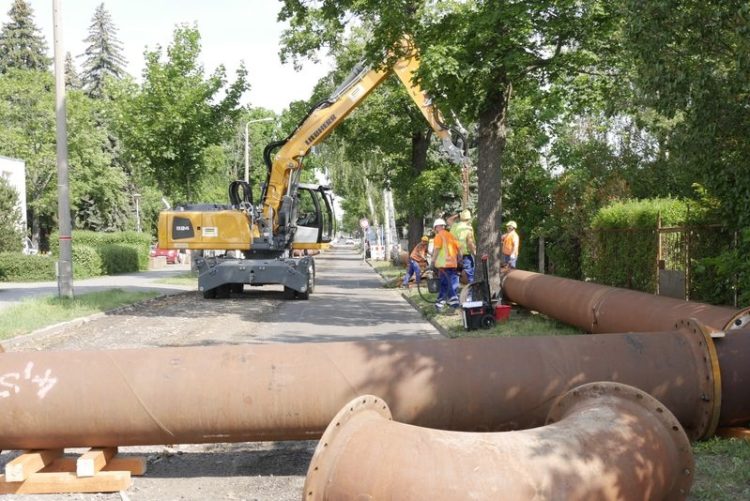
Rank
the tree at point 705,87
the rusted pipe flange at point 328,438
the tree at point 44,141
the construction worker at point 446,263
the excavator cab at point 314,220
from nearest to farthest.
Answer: the rusted pipe flange at point 328,438, the tree at point 705,87, the construction worker at point 446,263, the excavator cab at point 314,220, the tree at point 44,141

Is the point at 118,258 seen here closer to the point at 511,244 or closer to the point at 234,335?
the point at 511,244

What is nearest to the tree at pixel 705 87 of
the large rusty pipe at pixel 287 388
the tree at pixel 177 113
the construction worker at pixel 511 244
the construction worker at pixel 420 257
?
the large rusty pipe at pixel 287 388

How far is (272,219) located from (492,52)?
9167 mm

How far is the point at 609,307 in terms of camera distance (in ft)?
30.8

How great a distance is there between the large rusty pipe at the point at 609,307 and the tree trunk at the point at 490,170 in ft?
2.97

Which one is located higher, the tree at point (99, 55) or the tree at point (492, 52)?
the tree at point (99, 55)

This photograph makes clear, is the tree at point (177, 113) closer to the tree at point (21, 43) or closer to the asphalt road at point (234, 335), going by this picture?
the asphalt road at point (234, 335)

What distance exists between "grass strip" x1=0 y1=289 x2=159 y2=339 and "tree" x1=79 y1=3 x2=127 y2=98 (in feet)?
190

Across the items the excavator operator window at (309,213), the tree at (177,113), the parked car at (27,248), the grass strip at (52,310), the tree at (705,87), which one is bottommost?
the grass strip at (52,310)

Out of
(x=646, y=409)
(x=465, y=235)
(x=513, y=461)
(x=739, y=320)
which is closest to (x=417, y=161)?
(x=465, y=235)

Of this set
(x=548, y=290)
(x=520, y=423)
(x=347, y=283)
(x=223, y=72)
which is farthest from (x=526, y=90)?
(x=223, y=72)

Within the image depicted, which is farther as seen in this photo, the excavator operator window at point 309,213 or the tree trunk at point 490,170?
the excavator operator window at point 309,213

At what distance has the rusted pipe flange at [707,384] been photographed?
17.2 ft

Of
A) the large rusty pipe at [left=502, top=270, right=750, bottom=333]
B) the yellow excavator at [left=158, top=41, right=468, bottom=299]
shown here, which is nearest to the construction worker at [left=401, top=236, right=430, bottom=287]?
the yellow excavator at [left=158, top=41, right=468, bottom=299]
